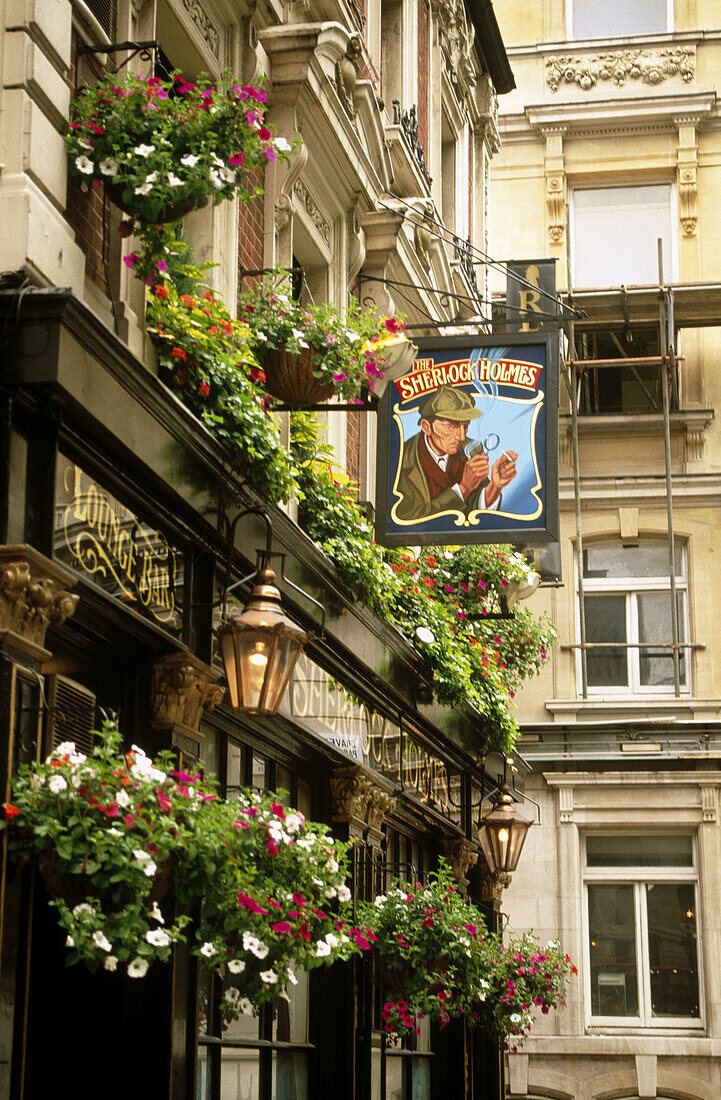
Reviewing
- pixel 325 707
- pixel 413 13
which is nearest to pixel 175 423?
pixel 325 707

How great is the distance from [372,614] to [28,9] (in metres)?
6.06

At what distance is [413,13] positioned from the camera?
1744 centimetres

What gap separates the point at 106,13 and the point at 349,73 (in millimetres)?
4736

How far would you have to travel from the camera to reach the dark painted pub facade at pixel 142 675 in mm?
6824

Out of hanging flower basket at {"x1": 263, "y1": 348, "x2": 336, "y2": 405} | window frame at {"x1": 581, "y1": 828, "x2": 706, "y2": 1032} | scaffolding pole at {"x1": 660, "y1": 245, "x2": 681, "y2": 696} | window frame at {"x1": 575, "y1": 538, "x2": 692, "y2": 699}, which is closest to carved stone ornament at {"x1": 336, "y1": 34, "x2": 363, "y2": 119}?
hanging flower basket at {"x1": 263, "y1": 348, "x2": 336, "y2": 405}

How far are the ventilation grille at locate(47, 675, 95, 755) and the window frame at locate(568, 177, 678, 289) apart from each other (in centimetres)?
2083

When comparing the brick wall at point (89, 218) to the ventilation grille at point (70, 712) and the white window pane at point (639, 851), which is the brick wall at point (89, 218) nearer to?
the ventilation grille at point (70, 712)

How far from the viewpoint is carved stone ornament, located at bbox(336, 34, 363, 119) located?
42.8ft

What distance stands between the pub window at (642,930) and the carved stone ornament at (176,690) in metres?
16.7

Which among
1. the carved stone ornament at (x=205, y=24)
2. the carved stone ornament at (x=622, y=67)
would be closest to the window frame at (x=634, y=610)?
the carved stone ornament at (x=622, y=67)

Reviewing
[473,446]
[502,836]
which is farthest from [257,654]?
[502,836]

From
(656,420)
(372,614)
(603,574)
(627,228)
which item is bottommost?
(372,614)

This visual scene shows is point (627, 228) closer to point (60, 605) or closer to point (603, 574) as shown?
point (603, 574)

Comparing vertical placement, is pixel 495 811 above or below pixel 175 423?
below
